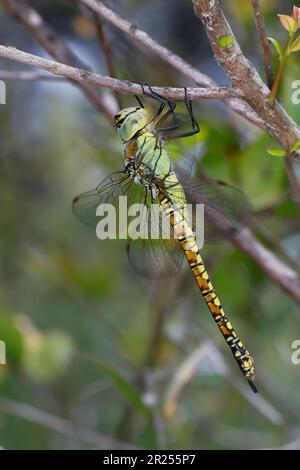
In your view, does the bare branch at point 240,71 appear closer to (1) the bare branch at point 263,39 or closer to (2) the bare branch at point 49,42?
(1) the bare branch at point 263,39

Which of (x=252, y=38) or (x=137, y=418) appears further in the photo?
(x=252, y=38)

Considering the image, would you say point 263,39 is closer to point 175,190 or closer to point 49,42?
point 175,190

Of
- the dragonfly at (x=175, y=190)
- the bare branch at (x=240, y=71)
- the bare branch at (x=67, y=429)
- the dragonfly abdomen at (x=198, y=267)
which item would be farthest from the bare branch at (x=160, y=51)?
the bare branch at (x=67, y=429)

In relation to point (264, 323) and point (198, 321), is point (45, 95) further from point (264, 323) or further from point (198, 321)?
point (264, 323)

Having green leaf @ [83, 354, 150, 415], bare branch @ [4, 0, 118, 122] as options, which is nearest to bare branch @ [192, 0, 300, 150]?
bare branch @ [4, 0, 118, 122]

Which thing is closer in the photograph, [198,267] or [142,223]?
[198,267]

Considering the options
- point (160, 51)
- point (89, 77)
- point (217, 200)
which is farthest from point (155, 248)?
point (89, 77)
